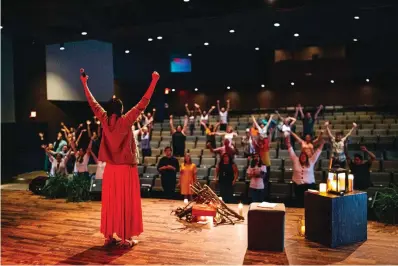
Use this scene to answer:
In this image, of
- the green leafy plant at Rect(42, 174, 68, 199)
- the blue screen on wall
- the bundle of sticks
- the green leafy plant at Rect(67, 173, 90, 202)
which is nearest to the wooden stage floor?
the bundle of sticks

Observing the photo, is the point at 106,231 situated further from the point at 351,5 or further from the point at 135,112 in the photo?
the point at 351,5

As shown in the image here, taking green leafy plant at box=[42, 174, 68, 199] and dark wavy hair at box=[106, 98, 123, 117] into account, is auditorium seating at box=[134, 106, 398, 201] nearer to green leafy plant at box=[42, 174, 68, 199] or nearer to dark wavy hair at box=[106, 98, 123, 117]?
green leafy plant at box=[42, 174, 68, 199]

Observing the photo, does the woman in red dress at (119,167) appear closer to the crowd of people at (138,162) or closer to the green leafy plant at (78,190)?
the crowd of people at (138,162)

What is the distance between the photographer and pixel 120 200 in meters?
5.08

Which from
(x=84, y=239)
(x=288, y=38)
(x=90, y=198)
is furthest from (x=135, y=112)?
(x=288, y=38)

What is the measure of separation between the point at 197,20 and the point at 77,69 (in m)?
4.96

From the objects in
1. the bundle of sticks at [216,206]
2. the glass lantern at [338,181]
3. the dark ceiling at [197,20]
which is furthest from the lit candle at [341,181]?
the dark ceiling at [197,20]

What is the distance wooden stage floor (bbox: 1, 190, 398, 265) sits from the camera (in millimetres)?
4828

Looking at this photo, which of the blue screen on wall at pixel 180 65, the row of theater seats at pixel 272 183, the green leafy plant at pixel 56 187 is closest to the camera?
the row of theater seats at pixel 272 183

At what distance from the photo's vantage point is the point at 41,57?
1352 cm

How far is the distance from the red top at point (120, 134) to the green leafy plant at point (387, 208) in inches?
163

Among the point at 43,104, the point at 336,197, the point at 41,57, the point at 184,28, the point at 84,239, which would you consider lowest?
the point at 84,239

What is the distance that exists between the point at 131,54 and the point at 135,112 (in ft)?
47.2

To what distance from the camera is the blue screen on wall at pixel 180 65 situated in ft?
81.0
